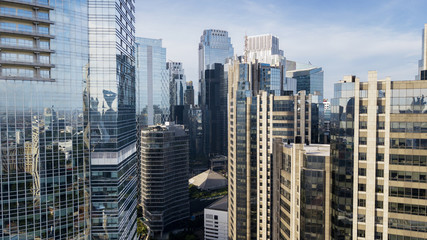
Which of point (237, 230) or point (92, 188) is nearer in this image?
point (92, 188)

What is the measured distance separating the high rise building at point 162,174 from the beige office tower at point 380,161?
113m

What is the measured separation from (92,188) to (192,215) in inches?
4633

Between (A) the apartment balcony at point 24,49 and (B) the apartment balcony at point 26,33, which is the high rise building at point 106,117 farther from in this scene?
(A) the apartment balcony at point 24,49

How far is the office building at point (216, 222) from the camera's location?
144m

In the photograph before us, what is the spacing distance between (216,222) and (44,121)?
323 feet

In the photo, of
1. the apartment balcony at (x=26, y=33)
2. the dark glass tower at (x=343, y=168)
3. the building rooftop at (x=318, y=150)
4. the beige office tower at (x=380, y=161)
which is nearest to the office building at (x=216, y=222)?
the building rooftop at (x=318, y=150)

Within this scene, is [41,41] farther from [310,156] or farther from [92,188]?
[310,156]

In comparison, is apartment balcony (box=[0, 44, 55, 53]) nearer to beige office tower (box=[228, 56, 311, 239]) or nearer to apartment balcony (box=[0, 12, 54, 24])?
apartment balcony (box=[0, 12, 54, 24])

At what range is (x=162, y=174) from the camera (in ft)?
511

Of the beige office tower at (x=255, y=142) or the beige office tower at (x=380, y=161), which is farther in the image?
the beige office tower at (x=255, y=142)

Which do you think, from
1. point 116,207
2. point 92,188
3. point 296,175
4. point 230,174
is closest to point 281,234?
point 296,175

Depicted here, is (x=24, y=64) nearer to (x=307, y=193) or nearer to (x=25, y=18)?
(x=25, y=18)

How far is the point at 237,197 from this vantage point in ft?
366

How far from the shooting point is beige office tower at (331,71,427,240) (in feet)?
157
